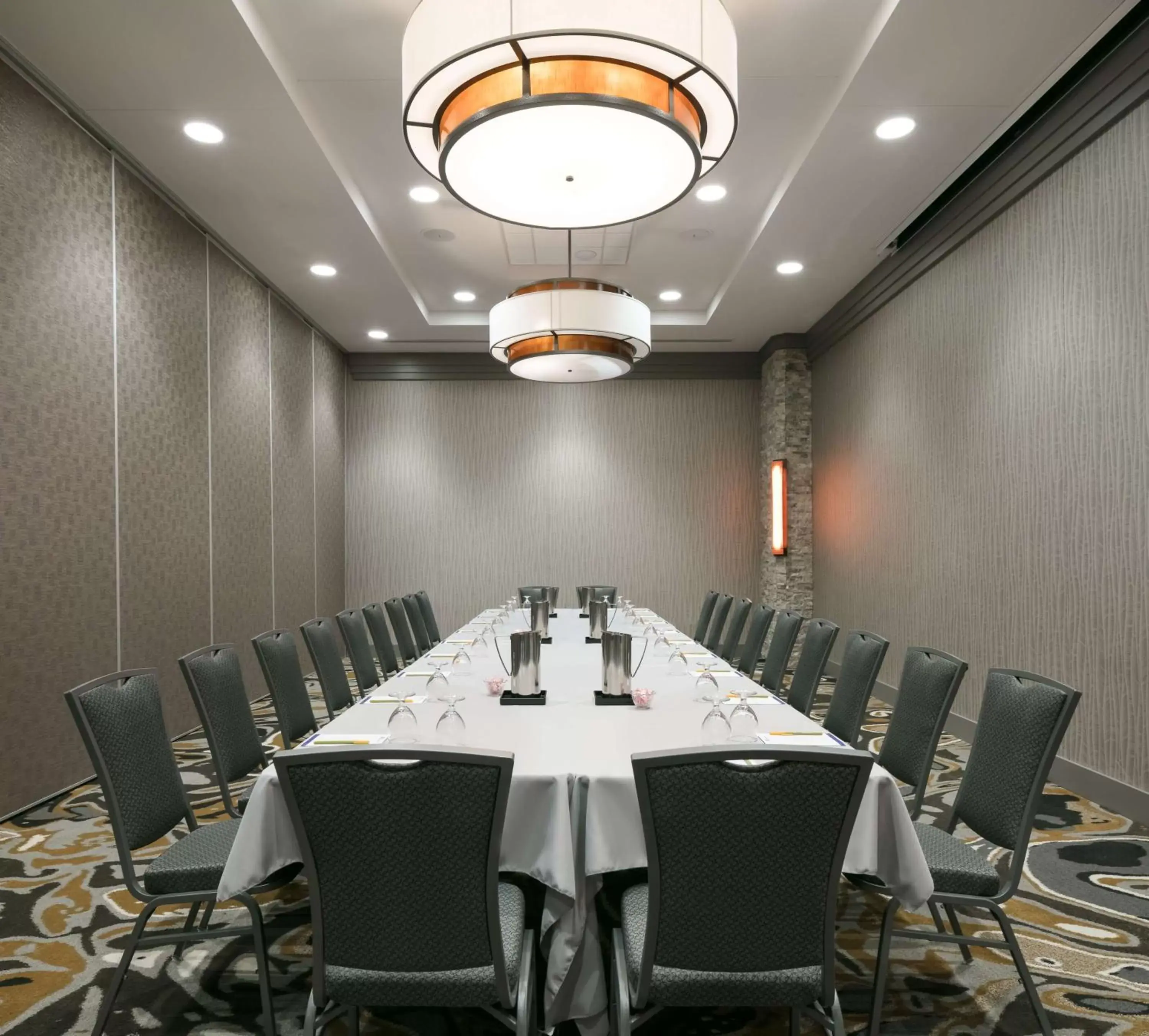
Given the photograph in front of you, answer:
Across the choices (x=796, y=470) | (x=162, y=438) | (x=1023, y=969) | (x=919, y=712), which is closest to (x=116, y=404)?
(x=162, y=438)

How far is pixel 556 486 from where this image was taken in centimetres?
1011

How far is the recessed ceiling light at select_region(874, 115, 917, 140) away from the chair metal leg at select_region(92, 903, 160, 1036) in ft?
16.2

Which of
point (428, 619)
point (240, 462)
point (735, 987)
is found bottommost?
point (735, 987)

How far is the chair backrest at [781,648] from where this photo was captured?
176 inches

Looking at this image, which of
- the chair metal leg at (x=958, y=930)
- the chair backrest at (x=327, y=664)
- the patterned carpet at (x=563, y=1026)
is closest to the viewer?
the patterned carpet at (x=563, y=1026)

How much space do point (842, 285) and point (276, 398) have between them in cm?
529

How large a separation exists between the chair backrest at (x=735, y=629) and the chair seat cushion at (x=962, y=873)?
3.24m

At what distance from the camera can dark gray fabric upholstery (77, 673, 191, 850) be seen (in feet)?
7.09

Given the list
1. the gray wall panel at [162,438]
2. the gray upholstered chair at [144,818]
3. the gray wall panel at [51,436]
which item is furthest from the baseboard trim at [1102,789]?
the gray wall panel at [162,438]

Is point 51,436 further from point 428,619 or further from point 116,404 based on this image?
point 428,619

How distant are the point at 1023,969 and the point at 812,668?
1861 mm

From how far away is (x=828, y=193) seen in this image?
5.52 meters

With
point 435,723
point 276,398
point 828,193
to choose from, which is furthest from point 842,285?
point 435,723

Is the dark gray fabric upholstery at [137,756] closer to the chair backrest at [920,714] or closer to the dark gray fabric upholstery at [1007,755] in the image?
the chair backrest at [920,714]
